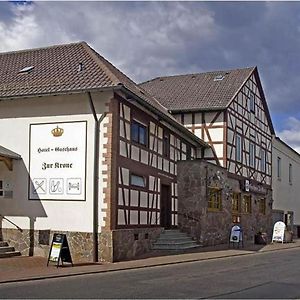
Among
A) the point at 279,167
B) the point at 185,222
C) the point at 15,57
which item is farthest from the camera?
the point at 279,167

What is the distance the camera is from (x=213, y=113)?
1249 inches

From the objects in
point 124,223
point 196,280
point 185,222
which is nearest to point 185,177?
point 185,222

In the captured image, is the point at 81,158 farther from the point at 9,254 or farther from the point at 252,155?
the point at 252,155

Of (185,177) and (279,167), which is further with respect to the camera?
(279,167)

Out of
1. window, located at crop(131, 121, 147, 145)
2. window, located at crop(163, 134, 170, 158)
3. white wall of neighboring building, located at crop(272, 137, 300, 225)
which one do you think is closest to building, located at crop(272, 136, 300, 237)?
white wall of neighboring building, located at crop(272, 137, 300, 225)

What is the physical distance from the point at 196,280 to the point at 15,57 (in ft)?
50.1

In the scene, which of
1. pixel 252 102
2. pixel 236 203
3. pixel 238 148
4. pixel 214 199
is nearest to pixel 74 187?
pixel 214 199

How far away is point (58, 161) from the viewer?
19750 mm

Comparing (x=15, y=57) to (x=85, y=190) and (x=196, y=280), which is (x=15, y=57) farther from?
(x=196, y=280)

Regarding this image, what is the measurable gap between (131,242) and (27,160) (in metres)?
4.72

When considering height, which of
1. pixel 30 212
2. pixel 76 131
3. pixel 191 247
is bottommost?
pixel 191 247

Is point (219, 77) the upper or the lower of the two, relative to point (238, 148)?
upper

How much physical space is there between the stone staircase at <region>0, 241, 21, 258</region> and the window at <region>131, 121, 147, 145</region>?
19.2ft

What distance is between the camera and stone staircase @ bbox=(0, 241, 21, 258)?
19.1m
